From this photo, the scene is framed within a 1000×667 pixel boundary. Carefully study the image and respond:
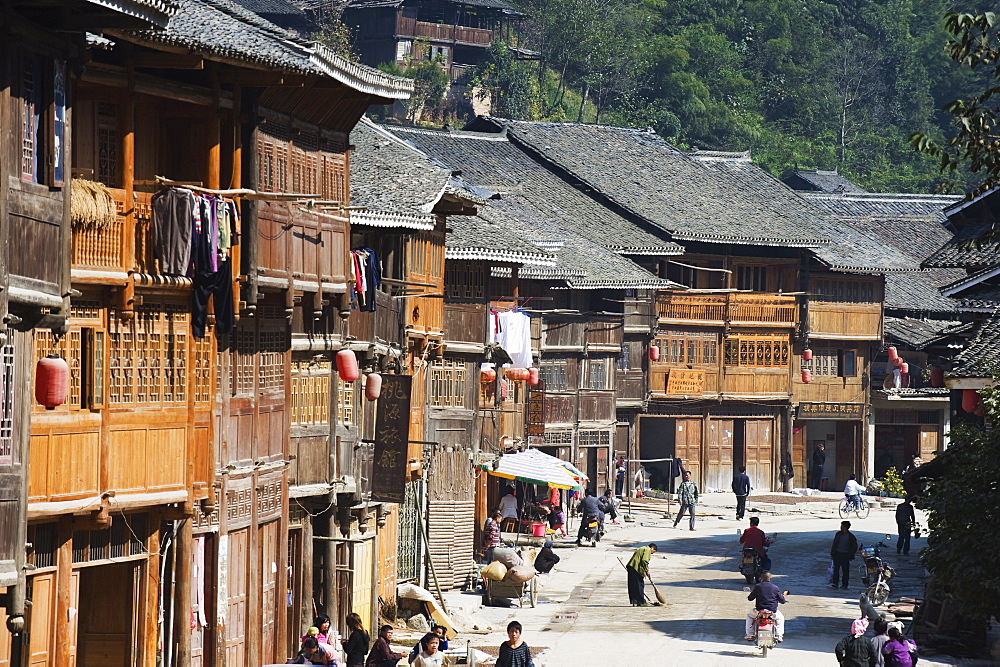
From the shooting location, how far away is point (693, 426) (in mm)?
63062

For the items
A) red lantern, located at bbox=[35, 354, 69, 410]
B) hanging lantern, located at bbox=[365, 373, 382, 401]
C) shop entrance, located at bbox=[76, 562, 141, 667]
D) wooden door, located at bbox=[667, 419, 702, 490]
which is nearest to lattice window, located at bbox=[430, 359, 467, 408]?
hanging lantern, located at bbox=[365, 373, 382, 401]

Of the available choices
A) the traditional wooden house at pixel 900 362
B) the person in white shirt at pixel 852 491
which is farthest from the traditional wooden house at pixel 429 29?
the person in white shirt at pixel 852 491

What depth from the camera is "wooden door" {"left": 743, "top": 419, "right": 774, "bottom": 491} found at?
6438cm

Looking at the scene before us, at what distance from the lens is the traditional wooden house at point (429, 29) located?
328 feet

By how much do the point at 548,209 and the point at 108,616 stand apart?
1644 inches

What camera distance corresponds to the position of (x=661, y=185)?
65.8 meters

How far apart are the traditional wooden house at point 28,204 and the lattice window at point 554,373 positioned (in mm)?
37087

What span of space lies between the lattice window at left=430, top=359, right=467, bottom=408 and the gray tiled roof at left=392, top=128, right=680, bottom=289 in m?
9.51

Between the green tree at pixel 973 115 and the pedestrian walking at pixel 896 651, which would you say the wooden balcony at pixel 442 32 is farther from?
the green tree at pixel 973 115

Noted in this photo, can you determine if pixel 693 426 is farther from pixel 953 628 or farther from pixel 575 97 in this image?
pixel 575 97

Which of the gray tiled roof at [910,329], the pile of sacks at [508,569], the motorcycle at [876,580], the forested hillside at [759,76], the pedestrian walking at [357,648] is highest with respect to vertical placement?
the forested hillside at [759,76]

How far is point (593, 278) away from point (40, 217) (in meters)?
39.2

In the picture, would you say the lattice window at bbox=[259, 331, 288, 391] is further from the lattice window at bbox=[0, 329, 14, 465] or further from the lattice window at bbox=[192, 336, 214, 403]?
the lattice window at bbox=[0, 329, 14, 465]

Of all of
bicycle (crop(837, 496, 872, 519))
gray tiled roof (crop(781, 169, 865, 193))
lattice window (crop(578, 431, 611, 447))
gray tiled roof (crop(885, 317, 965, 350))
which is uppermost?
gray tiled roof (crop(781, 169, 865, 193))
